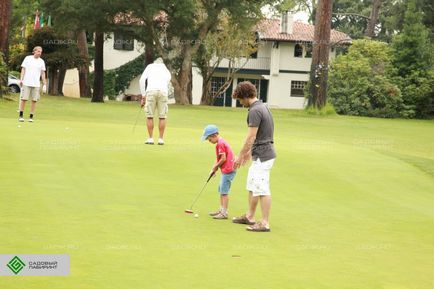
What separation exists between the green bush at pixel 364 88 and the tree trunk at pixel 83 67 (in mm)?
16460

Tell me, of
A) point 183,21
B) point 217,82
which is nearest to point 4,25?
point 183,21

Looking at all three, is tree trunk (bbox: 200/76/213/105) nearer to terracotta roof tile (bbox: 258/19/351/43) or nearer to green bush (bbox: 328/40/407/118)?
terracotta roof tile (bbox: 258/19/351/43)

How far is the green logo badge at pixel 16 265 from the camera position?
321 inches

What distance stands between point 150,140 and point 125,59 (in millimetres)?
56812

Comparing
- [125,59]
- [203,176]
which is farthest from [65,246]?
[125,59]

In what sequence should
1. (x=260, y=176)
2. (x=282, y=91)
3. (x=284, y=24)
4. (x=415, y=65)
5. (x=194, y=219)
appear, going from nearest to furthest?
(x=260, y=176)
(x=194, y=219)
(x=415, y=65)
(x=284, y=24)
(x=282, y=91)

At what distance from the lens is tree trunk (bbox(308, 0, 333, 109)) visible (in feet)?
135

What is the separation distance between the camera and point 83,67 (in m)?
58.2

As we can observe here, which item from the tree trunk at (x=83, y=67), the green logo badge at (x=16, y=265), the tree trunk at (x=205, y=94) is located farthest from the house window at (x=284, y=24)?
the green logo badge at (x=16, y=265)

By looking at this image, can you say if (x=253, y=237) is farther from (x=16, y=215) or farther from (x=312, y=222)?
(x=16, y=215)

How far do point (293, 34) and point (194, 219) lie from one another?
65.6 m

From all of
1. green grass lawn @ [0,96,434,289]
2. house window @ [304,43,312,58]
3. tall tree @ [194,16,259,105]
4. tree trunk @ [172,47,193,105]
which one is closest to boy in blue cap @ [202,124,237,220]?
green grass lawn @ [0,96,434,289]

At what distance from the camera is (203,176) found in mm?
15383

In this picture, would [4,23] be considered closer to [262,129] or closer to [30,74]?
[30,74]
